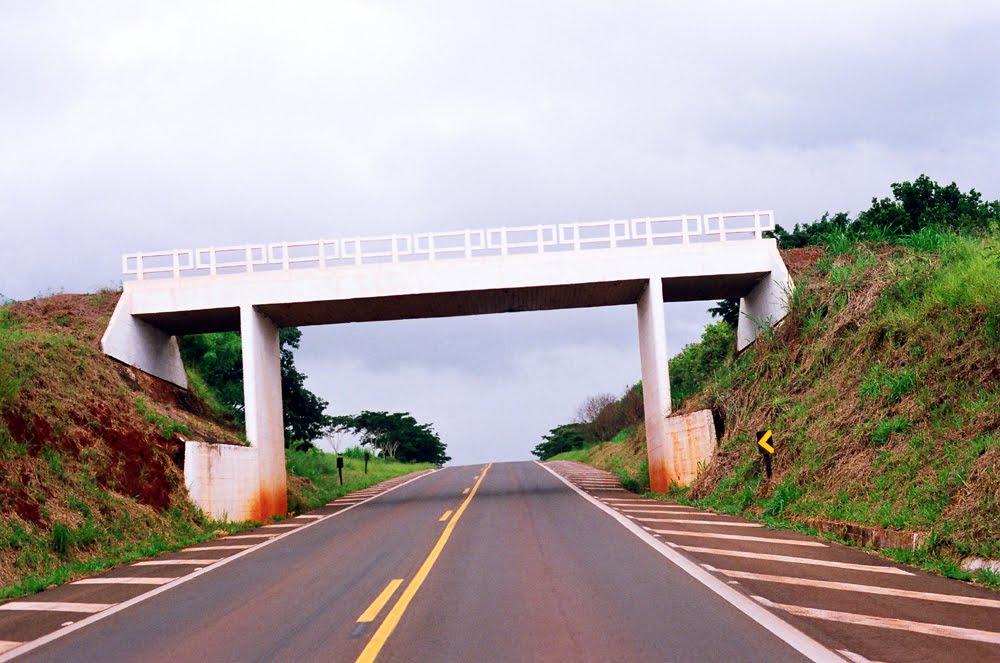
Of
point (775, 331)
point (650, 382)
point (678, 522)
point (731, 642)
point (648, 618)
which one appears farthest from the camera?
point (650, 382)

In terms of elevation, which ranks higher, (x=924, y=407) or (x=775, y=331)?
(x=775, y=331)

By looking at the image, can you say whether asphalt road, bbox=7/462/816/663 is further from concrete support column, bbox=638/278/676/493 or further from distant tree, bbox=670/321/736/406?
distant tree, bbox=670/321/736/406

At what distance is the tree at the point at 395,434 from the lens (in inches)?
3505

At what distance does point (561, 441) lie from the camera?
10294 cm

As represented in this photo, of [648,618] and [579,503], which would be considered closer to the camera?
[648,618]

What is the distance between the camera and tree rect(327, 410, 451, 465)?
89025 mm

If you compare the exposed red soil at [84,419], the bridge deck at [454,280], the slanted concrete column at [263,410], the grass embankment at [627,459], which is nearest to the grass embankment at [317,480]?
the slanted concrete column at [263,410]

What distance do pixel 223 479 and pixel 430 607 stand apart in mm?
15668

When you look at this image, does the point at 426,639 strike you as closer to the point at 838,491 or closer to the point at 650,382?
the point at 838,491

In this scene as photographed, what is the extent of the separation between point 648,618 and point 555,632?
94 centimetres

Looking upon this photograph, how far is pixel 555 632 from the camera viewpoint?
24.1 ft

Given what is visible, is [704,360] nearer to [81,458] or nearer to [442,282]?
[442,282]

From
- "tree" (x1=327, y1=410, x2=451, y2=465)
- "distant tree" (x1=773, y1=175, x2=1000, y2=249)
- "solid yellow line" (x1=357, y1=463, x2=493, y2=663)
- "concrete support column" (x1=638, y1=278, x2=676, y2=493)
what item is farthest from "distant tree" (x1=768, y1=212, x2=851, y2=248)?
"tree" (x1=327, y1=410, x2=451, y2=465)

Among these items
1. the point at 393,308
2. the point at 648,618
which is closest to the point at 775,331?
the point at 393,308
